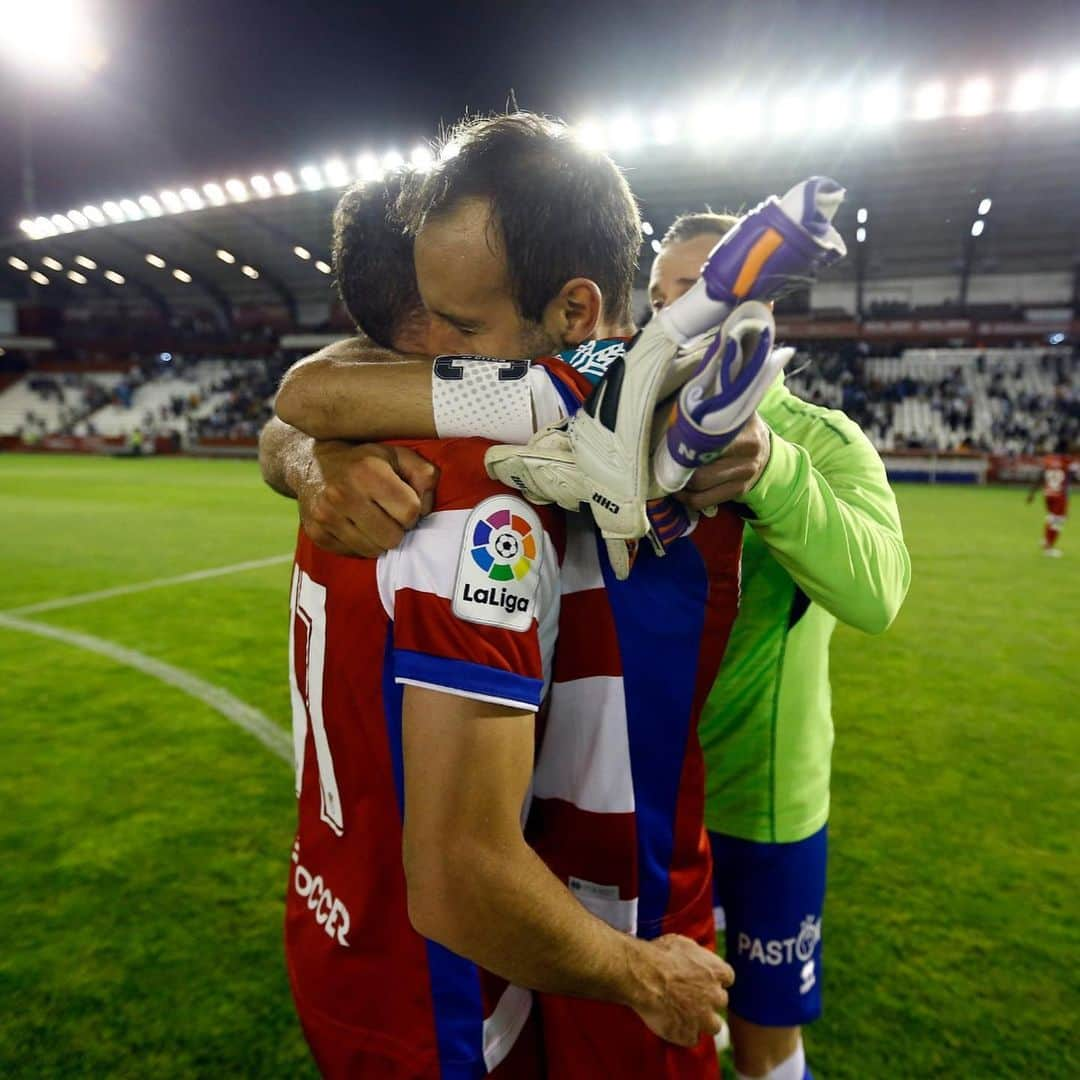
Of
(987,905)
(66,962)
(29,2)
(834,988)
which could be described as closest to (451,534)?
(834,988)

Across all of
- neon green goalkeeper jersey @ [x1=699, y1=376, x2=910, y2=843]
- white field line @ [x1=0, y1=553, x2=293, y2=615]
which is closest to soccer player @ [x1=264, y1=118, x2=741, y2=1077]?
neon green goalkeeper jersey @ [x1=699, y1=376, x2=910, y2=843]

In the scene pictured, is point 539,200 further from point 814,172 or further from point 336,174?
point 336,174

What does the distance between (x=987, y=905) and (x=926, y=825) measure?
1.74 feet

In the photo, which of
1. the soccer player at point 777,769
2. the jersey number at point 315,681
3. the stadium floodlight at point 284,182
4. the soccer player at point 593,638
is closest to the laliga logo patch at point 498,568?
the soccer player at point 593,638

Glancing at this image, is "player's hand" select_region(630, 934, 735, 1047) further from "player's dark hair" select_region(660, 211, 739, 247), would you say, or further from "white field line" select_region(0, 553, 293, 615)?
"white field line" select_region(0, 553, 293, 615)

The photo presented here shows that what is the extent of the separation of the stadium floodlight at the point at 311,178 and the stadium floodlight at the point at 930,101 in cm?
1812

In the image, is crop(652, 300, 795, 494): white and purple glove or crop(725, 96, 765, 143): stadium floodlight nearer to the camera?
crop(652, 300, 795, 494): white and purple glove

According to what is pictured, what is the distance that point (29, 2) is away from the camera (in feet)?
71.7

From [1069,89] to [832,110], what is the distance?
5148 millimetres

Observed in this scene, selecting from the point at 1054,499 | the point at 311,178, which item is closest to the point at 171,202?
the point at 311,178

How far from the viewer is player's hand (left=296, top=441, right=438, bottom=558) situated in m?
0.96

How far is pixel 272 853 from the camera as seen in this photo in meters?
2.96

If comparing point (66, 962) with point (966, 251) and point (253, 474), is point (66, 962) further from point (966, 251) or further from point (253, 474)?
point (966, 251)

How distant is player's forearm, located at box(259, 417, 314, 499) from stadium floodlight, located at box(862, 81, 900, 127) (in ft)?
70.8
